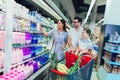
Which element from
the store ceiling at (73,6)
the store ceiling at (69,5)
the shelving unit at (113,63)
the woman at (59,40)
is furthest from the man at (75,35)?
the store ceiling at (73,6)

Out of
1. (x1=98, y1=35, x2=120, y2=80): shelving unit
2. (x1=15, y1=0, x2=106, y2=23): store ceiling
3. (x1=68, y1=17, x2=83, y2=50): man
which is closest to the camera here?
(x1=68, y1=17, x2=83, y2=50): man

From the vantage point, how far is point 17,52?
4109 mm

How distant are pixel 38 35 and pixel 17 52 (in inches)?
70.6

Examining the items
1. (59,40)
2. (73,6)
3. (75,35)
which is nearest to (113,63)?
(75,35)

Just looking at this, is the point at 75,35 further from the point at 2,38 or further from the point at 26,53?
the point at 2,38

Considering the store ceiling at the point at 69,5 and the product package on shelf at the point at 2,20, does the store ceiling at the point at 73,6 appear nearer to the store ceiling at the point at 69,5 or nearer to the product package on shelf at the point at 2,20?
the store ceiling at the point at 69,5

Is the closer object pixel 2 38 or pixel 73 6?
pixel 2 38

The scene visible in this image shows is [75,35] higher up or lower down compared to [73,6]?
lower down

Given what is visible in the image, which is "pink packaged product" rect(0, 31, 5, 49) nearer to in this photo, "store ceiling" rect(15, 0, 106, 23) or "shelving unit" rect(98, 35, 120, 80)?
"store ceiling" rect(15, 0, 106, 23)

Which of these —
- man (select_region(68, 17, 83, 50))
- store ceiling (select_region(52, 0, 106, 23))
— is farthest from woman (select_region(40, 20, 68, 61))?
store ceiling (select_region(52, 0, 106, 23))

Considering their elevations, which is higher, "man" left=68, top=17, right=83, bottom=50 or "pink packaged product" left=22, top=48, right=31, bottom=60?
"man" left=68, top=17, right=83, bottom=50

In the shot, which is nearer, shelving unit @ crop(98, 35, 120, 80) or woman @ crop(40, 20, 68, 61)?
woman @ crop(40, 20, 68, 61)

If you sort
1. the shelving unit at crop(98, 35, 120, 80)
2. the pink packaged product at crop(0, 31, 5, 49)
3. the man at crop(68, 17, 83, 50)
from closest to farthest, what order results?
the pink packaged product at crop(0, 31, 5, 49) → the man at crop(68, 17, 83, 50) → the shelving unit at crop(98, 35, 120, 80)

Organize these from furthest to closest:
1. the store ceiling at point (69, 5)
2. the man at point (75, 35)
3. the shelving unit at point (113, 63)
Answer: the shelving unit at point (113, 63), the store ceiling at point (69, 5), the man at point (75, 35)
